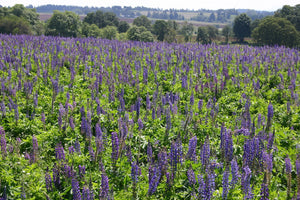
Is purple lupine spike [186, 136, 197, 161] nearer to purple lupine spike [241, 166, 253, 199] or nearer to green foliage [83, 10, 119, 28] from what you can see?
purple lupine spike [241, 166, 253, 199]

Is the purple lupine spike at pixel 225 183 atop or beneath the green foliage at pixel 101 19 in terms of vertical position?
beneath

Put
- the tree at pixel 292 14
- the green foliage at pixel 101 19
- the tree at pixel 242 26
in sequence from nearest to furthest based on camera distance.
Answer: the tree at pixel 292 14 → the green foliage at pixel 101 19 → the tree at pixel 242 26

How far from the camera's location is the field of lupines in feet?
13.9

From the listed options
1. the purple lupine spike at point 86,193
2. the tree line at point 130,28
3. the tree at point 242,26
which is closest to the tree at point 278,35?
the tree line at point 130,28

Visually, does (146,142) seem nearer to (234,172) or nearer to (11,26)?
(234,172)

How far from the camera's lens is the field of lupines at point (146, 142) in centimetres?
423

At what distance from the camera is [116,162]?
499 cm

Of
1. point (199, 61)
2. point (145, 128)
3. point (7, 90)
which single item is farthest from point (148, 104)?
point (199, 61)

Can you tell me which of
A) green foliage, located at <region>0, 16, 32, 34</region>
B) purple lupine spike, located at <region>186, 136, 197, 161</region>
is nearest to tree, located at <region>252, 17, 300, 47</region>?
green foliage, located at <region>0, 16, 32, 34</region>

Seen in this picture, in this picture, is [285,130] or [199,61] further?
[199,61]

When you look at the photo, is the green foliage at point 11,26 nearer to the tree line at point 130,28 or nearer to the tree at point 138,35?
the tree line at point 130,28

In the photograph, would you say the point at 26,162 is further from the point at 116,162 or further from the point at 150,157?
the point at 150,157

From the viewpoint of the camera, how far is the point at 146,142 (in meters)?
5.87

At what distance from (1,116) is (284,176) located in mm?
6470
